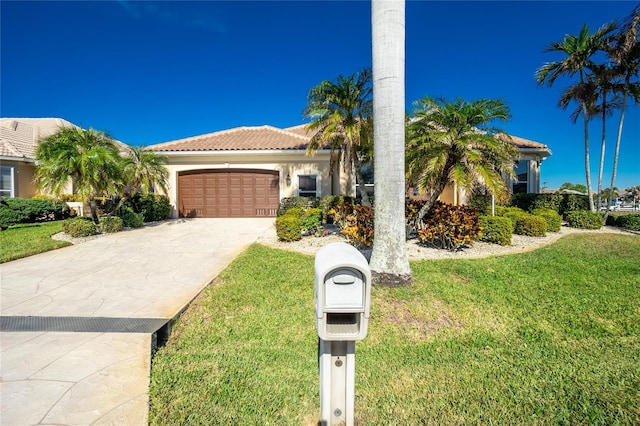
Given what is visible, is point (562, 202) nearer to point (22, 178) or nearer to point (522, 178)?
point (522, 178)

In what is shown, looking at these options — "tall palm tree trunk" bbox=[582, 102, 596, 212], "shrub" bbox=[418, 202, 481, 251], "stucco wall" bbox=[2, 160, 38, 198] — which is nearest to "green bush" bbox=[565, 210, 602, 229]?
"tall palm tree trunk" bbox=[582, 102, 596, 212]

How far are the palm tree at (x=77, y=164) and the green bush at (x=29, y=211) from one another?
3244 millimetres

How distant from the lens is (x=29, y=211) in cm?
1304

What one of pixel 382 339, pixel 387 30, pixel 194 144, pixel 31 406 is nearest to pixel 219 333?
pixel 31 406

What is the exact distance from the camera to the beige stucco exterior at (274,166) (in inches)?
601

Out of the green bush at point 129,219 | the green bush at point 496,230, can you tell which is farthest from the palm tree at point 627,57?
the green bush at point 129,219

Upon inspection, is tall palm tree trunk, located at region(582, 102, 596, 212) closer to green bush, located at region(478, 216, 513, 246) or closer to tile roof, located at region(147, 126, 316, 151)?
green bush, located at region(478, 216, 513, 246)

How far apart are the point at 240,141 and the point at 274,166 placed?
2.92 m

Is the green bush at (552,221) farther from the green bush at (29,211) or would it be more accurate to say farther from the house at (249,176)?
the green bush at (29,211)

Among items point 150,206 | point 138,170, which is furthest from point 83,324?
point 150,206

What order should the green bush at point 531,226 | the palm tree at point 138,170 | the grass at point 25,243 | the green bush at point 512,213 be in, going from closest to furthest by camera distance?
the grass at point 25,243 → the green bush at point 531,226 → the green bush at point 512,213 → the palm tree at point 138,170

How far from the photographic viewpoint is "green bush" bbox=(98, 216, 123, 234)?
10.5m

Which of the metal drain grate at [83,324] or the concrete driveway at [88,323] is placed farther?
the metal drain grate at [83,324]

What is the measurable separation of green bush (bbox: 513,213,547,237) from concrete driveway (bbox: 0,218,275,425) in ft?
31.6
